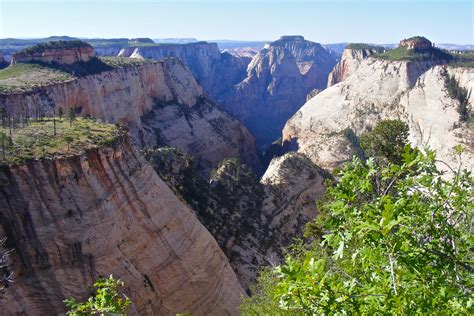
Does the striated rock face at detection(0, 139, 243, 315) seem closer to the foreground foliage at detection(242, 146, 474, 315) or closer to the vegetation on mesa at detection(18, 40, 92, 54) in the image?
the foreground foliage at detection(242, 146, 474, 315)

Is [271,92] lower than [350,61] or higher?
lower

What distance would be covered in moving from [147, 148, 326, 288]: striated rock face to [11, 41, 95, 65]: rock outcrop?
35000mm

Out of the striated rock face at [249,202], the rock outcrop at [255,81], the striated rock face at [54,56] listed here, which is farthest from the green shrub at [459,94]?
the rock outcrop at [255,81]

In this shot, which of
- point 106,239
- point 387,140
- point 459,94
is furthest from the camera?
point 459,94

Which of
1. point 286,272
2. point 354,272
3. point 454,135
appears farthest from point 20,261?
point 454,135

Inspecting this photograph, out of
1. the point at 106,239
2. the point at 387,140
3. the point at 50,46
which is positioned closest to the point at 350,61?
the point at 50,46

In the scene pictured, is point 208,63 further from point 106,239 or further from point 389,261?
point 389,261

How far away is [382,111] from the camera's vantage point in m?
81.2

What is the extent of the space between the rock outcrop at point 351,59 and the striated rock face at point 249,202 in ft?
262

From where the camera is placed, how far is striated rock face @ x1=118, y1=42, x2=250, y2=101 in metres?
166

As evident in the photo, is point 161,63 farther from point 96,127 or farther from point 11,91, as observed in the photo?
point 96,127

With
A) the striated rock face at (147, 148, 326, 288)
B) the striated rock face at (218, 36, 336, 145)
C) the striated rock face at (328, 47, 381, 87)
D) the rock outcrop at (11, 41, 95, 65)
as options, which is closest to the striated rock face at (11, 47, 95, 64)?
the rock outcrop at (11, 41, 95, 65)

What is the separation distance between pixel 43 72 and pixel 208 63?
123410mm

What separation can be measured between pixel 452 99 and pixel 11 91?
59.1 meters
